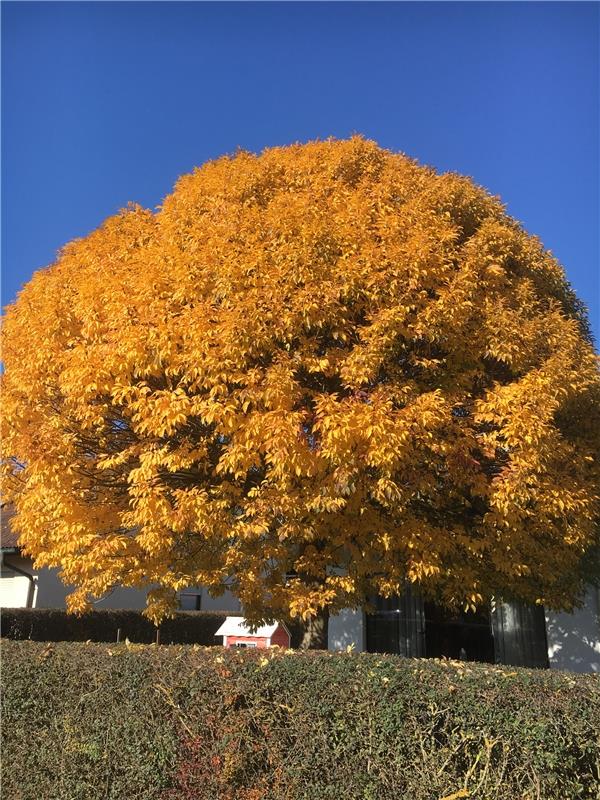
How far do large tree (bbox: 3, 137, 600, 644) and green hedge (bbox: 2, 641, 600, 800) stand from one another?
139cm

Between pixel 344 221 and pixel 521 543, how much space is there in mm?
3477

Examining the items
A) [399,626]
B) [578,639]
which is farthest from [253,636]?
[578,639]

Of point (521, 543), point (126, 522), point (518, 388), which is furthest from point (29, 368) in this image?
point (521, 543)

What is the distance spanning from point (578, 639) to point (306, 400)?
6679mm

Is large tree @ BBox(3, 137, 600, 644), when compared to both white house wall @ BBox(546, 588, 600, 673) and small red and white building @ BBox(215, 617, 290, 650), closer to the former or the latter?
small red and white building @ BBox(215, 617, 290, 650)

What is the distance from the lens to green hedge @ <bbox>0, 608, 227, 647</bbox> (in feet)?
41.1

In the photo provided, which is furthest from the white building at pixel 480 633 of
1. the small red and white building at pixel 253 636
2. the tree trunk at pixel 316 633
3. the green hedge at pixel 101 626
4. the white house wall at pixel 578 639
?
the green hedge at pixel 101 626

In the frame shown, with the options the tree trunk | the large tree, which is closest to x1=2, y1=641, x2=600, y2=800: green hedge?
the large tree

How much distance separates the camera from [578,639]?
9.50 m

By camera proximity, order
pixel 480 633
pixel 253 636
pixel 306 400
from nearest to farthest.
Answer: pixel 306 400 → pixel 253 636 → pixel 480 633

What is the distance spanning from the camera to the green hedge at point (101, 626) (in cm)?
1254

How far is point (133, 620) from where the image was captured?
14852mm

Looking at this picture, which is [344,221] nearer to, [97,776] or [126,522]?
[126,522]

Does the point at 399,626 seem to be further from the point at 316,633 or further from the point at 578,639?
the point at 316,633
